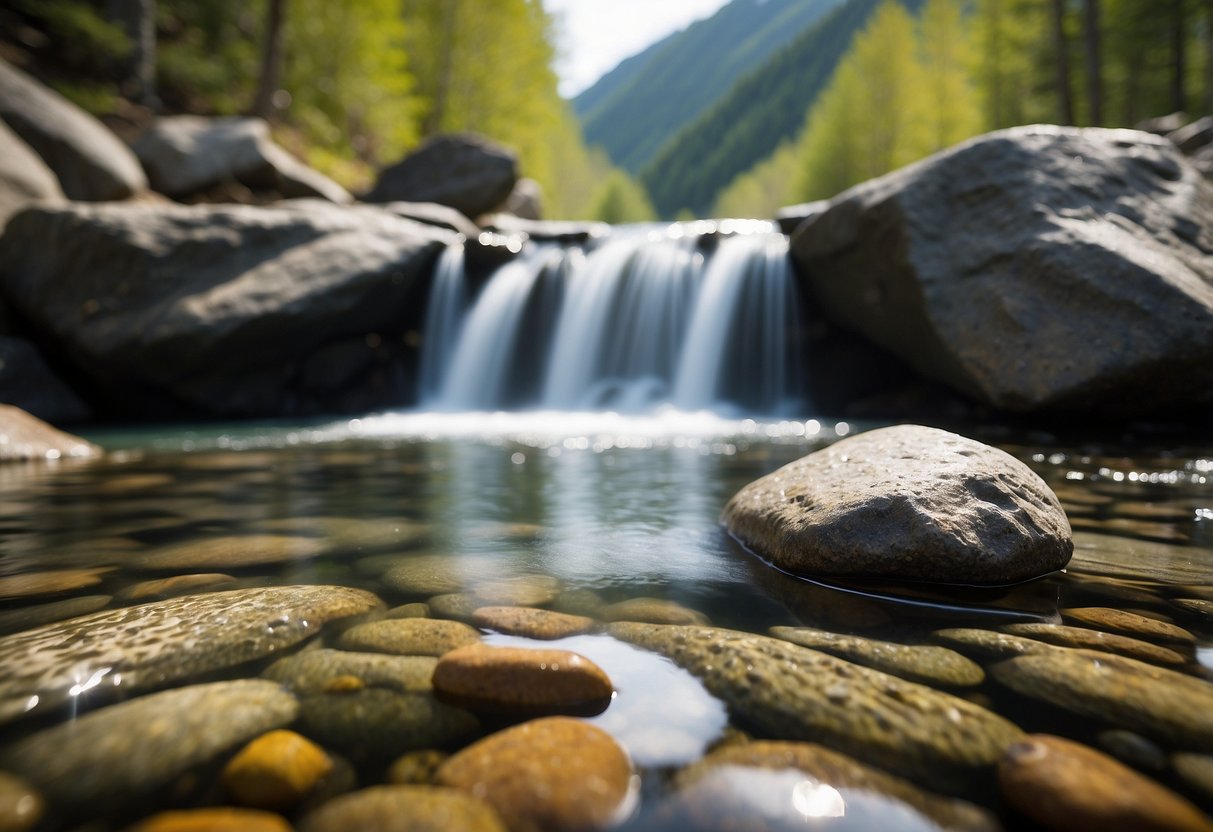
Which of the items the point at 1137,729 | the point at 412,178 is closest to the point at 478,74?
the point at 412,178

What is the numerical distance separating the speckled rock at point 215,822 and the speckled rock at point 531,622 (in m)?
0.80

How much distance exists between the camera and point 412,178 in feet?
48.9

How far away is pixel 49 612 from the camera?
1.87 m

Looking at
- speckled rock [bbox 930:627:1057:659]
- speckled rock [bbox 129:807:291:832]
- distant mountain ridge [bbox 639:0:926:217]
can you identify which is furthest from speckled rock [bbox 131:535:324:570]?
distant mountain ridge [bbox 639:0:926:217]

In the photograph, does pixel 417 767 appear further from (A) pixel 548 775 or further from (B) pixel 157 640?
(B) pixel 157 640

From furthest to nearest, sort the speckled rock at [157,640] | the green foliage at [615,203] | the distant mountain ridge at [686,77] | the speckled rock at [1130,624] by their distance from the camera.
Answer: the distant mountain ridge at [686,77] < the green foliage at [615,203] < the speckled rock at [1130,624] < the speckled rock at [157,640]

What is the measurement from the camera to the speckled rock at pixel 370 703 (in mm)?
1219

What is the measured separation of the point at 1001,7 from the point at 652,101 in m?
172

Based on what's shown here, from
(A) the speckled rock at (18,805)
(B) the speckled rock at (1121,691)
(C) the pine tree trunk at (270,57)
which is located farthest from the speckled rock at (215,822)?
(C) the pine tree trunk at (270,57)

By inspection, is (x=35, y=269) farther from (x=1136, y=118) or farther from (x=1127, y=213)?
(x=1136, y=118)

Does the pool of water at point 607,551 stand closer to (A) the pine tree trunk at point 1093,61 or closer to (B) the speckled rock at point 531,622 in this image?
(B) the speckled rock at point 531,622

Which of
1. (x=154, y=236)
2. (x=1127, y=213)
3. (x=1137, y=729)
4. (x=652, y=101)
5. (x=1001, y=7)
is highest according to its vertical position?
(x=652, y=101)

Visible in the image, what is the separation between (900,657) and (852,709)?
0.33m

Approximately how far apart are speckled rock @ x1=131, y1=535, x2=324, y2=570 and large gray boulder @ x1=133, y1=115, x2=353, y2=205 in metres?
11.5
